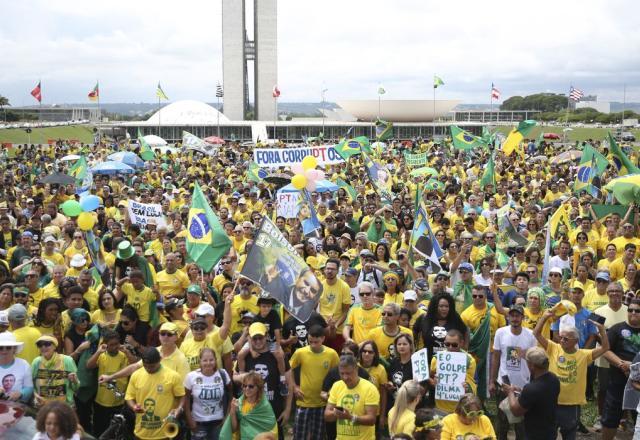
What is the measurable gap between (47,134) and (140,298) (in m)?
56.3

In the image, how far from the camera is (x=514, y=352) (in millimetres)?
6789

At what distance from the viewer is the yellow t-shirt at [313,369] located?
6.41 m

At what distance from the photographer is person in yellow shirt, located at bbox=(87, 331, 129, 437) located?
21.7ft

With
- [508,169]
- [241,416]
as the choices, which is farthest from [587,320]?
[508,169]

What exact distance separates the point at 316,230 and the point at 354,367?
660cm

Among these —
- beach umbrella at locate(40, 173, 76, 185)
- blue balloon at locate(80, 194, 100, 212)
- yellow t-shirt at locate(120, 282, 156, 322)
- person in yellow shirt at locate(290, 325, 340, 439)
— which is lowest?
person in yellow shirt at locate(290, 325, 340, 439)

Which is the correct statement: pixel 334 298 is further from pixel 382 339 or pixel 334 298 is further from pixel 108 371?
pixel 108 371

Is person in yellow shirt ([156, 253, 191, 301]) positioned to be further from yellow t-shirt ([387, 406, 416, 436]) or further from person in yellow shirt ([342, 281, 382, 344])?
yellow t-shirt ([387, 406, 416, 436])

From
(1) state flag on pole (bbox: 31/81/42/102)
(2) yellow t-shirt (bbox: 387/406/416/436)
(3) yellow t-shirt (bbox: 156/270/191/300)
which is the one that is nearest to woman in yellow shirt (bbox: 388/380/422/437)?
(2) yellow t-shirt (bbox: 387/406/416/436)

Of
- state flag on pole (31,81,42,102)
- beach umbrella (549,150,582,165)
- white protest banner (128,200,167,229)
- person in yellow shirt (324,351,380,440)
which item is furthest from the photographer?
state flag on pole (31,81,42,102)

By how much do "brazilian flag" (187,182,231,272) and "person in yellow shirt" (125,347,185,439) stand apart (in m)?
2.50

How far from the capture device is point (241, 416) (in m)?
5.75

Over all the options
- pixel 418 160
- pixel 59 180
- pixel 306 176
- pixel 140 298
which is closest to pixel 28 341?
pixel 140 298

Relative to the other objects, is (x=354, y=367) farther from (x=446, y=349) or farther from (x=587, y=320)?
(x=587, y=320)
